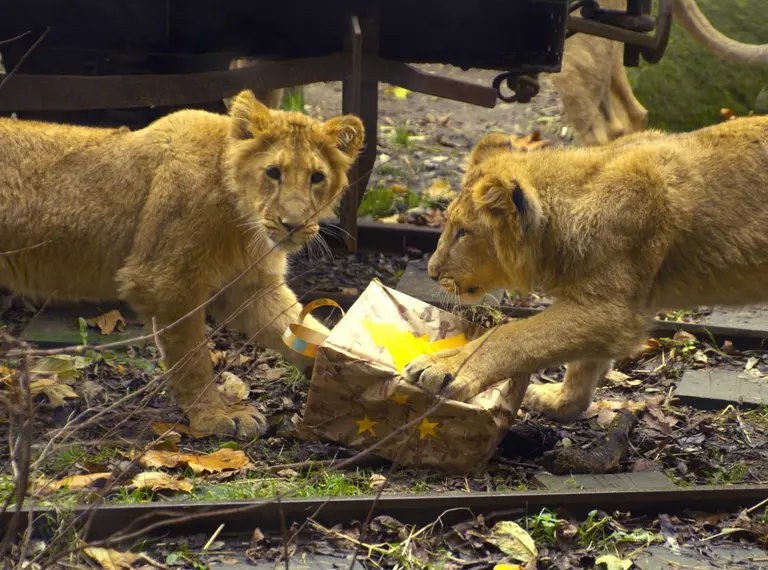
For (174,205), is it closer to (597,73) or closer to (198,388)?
(198,388)

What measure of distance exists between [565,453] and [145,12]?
3904 mm

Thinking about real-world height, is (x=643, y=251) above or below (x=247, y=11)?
below

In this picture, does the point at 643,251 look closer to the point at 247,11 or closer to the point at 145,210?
the point at 145,210

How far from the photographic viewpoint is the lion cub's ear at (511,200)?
4.54 m

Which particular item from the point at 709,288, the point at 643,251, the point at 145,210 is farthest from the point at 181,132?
the point at 709,288

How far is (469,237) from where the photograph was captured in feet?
15.5

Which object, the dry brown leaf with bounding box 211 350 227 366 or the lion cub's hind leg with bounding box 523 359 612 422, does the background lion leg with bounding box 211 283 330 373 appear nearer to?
the dry brown leaf with bounding box 211 350 227 366

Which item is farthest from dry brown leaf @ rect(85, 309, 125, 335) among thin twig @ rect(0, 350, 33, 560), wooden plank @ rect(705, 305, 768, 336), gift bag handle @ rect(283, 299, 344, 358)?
wooden plank @ rect(705, 305, 768, 336)

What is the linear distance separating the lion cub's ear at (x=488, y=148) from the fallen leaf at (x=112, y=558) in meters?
2.48

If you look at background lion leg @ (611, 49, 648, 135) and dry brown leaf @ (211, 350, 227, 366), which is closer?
dry brown leaf @ (211, 350, 227, 366)

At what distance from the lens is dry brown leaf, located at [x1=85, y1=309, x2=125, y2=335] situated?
6.08m

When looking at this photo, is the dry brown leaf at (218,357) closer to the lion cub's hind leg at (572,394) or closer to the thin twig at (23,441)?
the lion cub's hind leg at (572,394)

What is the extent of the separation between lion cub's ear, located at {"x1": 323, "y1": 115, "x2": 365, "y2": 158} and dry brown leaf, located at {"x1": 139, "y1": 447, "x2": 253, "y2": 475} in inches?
62.1

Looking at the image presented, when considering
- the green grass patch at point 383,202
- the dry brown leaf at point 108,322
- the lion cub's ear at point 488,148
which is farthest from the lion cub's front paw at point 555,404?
the green grass patch at point 383,202
